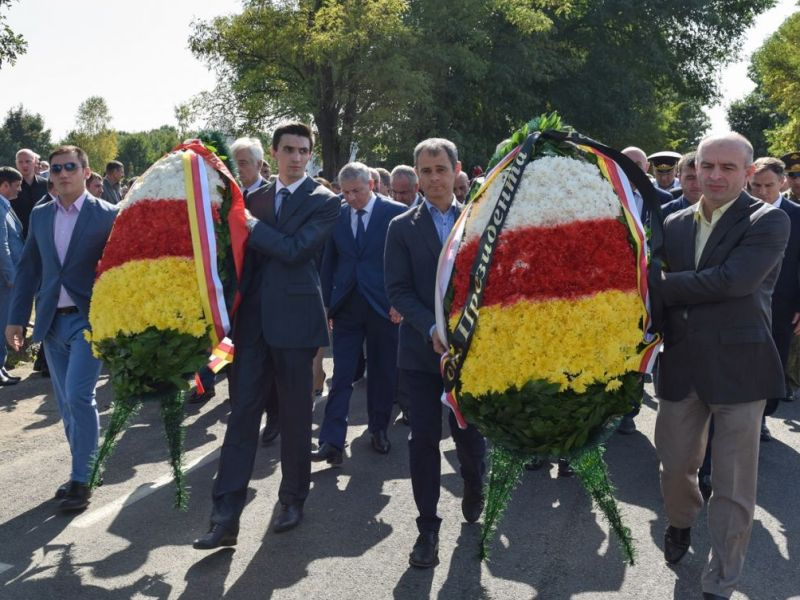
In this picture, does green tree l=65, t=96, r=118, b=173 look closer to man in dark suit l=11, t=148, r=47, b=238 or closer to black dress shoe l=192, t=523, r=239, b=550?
man in dark suit l=11, t=148, r=47, b=238

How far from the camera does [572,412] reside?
3.60 m

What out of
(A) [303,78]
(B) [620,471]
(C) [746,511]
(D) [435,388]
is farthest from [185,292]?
(A) [303,78]

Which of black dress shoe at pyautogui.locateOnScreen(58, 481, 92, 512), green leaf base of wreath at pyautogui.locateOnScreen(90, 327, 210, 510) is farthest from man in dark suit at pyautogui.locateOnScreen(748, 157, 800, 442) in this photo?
black dress shoe at pyautogui.locateOnScreen(58, 481, 92, 512)

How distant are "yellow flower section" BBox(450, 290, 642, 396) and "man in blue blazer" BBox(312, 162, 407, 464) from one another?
319 centimetres

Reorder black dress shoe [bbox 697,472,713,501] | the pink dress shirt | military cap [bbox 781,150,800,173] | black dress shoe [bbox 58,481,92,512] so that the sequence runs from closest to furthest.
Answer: black dress shoe [bbox 58,481,92,512] → the pink dress shirt → black dress shoe [bbox 697,472,713,501] → military cap [bbox 781,150,800,173]

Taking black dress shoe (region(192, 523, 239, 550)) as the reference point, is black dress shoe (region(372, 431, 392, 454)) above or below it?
below

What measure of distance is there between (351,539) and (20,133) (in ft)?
247

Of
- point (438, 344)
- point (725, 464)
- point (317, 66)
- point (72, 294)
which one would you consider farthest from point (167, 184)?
point (317, 66)

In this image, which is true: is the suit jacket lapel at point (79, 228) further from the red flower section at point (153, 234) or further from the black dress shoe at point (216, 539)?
the black dress shoe at point (216, 539)

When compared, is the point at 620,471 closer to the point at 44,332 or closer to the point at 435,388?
the point at 435,388

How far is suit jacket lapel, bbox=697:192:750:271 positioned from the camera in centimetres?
421

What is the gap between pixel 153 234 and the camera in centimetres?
457

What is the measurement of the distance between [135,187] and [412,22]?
94.2ft

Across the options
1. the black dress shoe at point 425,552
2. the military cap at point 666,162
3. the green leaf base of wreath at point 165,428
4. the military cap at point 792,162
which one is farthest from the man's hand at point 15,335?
the military cap at point 792,162
